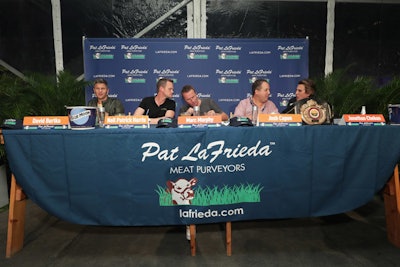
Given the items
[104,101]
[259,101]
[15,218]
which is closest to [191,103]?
[259,101]

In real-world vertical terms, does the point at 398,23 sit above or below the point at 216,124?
above

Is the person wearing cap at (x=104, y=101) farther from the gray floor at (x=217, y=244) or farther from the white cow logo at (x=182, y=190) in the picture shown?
the white cow logo at (x=182, y=190)

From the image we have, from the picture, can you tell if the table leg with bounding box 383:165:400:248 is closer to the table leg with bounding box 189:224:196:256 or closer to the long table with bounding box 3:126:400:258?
the long table with bounding box 3:126:400:258

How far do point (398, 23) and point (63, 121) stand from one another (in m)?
5.01

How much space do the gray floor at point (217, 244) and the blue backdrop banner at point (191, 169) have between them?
0.26m

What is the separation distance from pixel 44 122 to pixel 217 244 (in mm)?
1398

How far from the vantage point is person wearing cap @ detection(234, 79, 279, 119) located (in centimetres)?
294

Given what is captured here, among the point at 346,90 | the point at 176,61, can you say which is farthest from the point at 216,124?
the point at 176,61

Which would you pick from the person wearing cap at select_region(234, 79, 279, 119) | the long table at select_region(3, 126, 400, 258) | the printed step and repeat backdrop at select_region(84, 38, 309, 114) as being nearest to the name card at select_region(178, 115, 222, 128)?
the long table at select_region(3, 126, 400, 258)

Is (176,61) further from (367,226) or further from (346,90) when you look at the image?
(367,226)

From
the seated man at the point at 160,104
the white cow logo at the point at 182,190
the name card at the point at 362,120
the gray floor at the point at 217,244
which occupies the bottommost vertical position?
the gray floor at the point at 217,244

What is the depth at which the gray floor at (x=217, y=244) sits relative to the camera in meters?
1.82

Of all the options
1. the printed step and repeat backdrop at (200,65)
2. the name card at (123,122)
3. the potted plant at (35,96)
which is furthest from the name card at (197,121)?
the printed step and repeat backdrop at (200,65)

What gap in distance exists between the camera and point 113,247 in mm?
2021
